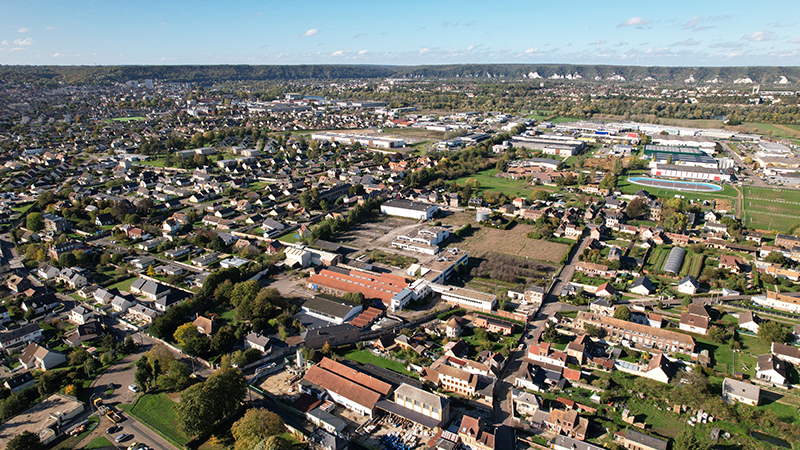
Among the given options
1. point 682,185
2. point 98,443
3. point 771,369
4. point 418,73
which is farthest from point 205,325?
point 418,73

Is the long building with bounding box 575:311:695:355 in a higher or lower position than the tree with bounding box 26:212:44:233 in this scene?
lower

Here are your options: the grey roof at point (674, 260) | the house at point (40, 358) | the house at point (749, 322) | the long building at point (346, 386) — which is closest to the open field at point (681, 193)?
the grey roof at point (674, 260)

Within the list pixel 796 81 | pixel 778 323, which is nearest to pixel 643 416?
pixel 778 323

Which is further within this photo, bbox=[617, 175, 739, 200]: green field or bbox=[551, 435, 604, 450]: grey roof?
bbox=[617, 175, 739, 200]: green field

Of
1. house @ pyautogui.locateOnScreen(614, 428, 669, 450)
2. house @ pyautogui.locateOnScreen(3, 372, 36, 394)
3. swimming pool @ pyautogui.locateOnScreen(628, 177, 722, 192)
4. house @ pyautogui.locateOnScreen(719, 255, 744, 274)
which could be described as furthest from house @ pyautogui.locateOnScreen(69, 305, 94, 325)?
swimming pool @ pyautogui.locateOnScreen(628, 177, 722, 192)

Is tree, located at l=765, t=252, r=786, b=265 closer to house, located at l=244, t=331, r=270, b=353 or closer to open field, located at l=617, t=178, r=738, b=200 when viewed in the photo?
open field, located at l=617, t=178, r=738, b=200

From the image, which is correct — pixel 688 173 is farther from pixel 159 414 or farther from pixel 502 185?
pixel 159 414

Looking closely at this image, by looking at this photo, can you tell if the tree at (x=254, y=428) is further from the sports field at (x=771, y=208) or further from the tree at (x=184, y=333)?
the sports field at (x=771, y=208)
